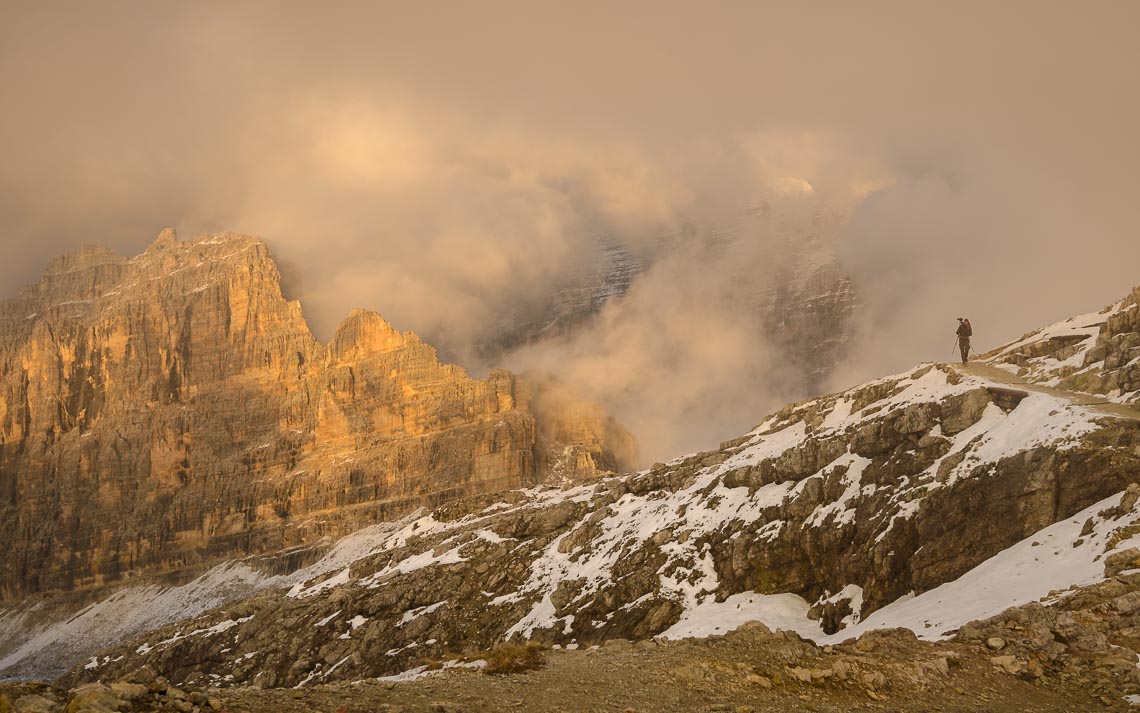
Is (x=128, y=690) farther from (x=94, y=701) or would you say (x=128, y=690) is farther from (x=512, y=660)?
(x=512, y=660)

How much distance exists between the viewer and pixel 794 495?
61344 mm

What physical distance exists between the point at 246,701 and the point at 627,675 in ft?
37.6

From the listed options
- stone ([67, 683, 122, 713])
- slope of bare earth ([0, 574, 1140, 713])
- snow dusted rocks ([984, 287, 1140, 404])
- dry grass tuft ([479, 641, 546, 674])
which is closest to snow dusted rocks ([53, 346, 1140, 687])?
slope of bare earth ([0, 574, 1140, 713])

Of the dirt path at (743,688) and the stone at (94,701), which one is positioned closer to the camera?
the stone at (94,701)

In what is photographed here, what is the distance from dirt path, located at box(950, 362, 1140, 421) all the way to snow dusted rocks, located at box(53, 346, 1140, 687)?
1.18m

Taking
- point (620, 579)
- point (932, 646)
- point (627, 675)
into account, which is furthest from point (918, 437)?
point (627, 675)

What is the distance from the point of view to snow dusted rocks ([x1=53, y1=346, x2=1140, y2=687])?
133 feet

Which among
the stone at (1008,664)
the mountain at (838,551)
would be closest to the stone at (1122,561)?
the mountain at (838,551)

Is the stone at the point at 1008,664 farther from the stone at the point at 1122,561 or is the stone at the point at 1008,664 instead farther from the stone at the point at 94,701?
the stone at the point at 94,701

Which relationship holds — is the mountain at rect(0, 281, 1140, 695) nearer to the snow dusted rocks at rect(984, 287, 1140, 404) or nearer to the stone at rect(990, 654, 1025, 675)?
the stone at rect(990, 654, 1025, 675)

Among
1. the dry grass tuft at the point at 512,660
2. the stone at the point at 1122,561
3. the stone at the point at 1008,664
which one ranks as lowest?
the stone at the point at 1008,664

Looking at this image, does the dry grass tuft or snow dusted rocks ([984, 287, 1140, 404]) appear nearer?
the dry grass tuft

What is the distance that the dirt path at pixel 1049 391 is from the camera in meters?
44.1

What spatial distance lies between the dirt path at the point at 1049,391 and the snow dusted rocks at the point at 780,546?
1176mm
